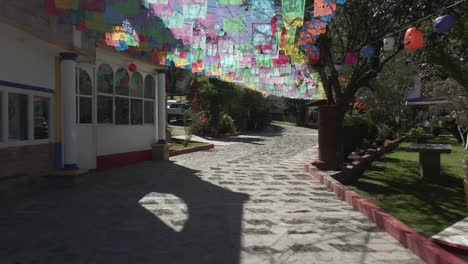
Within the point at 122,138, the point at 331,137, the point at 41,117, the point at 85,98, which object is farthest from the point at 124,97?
the point at 331,137

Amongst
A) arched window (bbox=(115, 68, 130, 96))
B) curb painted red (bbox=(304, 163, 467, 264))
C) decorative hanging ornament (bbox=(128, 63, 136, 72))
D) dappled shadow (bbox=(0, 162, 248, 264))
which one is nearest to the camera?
curb painted red (bbox=(304, 163, 467, 264))


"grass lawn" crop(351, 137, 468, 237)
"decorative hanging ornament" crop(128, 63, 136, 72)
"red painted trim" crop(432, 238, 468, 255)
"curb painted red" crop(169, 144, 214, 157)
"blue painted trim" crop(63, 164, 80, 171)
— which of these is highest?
"decorative hanging ornament" crop(128, 63, 136, 72)

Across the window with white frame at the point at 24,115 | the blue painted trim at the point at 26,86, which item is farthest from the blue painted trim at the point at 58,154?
the blue painted trim at the point at 26,86

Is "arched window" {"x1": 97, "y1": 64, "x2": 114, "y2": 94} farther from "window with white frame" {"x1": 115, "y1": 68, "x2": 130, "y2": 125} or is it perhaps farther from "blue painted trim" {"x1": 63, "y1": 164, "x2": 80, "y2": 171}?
"blue painted trim" {"x1": 63, "y1": 164, "x2": 80, "y2": 171}

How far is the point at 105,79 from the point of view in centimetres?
1176

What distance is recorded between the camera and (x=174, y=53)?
40.4 ft

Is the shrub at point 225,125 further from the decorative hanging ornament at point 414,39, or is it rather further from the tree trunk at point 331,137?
the decorative hanging ornament at point 414,39

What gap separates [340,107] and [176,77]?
136 ft

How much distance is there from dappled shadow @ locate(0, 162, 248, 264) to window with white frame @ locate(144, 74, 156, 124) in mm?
5085

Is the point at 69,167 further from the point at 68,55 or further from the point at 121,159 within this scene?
the point at 121,159

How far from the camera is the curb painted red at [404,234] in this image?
4.42m

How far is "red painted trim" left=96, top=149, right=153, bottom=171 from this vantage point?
11.6m

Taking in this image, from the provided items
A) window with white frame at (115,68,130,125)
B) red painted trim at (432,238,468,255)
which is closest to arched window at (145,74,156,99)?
window with white frame at (115,68,130,125)

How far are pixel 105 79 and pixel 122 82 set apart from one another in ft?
3.02
